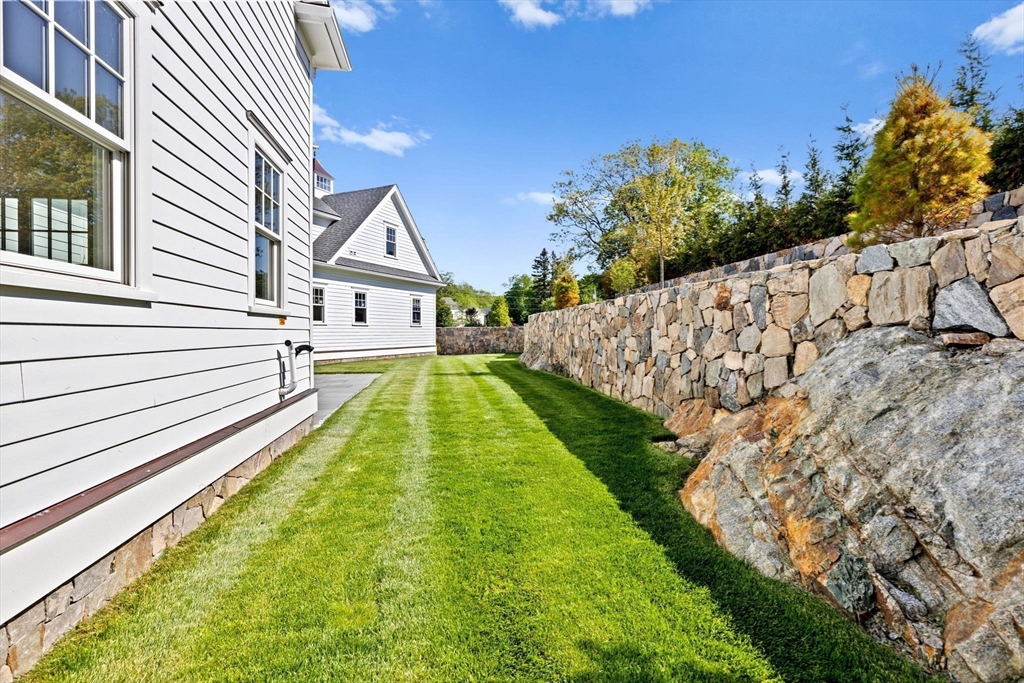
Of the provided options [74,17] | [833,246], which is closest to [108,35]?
[74,17]

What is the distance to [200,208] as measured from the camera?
303 centimetres

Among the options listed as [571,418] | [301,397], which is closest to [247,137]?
[301,397]

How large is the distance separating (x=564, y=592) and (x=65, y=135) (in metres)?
3.31

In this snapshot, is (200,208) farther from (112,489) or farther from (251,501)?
(251,501)

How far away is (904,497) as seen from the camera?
1.91m

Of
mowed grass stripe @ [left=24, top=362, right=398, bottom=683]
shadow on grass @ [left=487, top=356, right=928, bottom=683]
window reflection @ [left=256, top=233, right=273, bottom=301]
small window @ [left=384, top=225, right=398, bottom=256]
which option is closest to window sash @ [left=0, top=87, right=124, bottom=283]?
mowed grass stripe @ [left=24, top=362, right=398, bottom=683]

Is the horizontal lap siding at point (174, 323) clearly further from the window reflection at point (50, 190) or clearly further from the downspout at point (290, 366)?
the window reflection at point (50, 190)

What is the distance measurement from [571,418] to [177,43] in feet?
16.9

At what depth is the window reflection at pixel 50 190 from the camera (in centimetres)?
175

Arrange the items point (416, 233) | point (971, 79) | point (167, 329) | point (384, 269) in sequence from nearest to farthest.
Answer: point (167, 329), point (971, 79), point (384, 269), point (416, 233)

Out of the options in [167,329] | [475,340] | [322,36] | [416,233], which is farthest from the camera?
[475,340]

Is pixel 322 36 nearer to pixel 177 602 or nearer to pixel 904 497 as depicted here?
pixel 177 602

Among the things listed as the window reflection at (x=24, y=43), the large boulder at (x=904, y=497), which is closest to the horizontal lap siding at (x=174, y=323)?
the window reflection at (x=24, y=43)

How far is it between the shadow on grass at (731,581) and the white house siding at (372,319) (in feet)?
36.2
